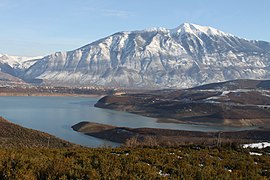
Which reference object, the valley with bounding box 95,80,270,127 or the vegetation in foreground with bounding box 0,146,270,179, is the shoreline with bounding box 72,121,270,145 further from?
the vegetation in foreground with bounding box 0,146,270,179

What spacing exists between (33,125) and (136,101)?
65.6 m

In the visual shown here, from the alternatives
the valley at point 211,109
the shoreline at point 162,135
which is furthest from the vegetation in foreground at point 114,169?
the valley at point 211,109

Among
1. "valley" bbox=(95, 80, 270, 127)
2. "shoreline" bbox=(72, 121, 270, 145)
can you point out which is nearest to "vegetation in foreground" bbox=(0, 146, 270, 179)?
"shoreline" bbox=(72, 121, 270, 145)

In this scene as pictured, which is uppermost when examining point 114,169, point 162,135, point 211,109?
point 114,169

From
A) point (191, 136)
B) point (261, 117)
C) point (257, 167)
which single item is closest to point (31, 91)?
point (261, 117)

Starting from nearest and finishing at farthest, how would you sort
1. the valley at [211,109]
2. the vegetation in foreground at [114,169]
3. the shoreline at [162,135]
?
the vegetation in foreground at [114,169] → the shoreline at [162,135] → the valley at [211,109]

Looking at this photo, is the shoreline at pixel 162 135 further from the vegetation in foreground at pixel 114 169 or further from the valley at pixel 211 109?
the vegetation in foreground at pixel 114 169

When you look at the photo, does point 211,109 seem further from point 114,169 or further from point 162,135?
point 114,169

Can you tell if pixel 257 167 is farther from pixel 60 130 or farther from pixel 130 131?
pixel 60 130

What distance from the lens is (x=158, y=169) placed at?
32.7 ft

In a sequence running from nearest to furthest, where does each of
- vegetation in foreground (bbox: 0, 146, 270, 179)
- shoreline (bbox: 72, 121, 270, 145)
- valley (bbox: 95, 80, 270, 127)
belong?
vegetation in foreground (bbox: 0, 146, 270, 179)
shoreline (bbox: 72, 121, 270, 145)
valley (bbox: 95, 80, 270, 127)

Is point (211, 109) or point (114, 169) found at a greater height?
point (114, 169)

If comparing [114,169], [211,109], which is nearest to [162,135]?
[211,109]

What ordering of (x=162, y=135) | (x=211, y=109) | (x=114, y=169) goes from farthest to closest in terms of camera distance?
1. (x=211, y=109)
2. (x=162, y=135)
3. (x=114, y=169)
